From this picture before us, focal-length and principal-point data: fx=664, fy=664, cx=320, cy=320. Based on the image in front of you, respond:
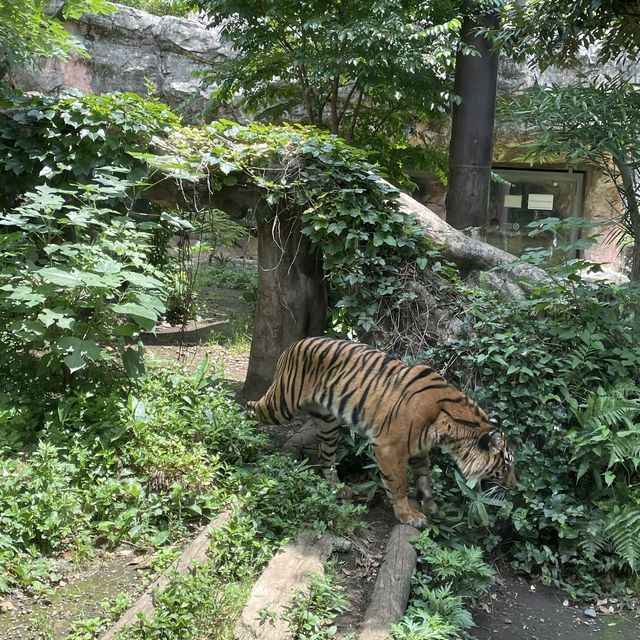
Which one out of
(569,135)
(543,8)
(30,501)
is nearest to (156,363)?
(30,501)

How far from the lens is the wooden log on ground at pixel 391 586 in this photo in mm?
3447

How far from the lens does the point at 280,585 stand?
3641 mm

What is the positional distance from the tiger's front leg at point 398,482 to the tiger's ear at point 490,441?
1.67 ft

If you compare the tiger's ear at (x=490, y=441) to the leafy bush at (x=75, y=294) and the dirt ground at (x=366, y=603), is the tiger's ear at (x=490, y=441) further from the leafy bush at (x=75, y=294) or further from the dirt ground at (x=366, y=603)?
the leafy bush at (x=75, y=294)

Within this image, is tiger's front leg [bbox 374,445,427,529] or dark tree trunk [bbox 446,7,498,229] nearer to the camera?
tiger's front leg [bbox 374,445,427,529]

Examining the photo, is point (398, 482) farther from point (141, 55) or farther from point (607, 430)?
point (141, 55)

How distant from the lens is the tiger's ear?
4391 mm

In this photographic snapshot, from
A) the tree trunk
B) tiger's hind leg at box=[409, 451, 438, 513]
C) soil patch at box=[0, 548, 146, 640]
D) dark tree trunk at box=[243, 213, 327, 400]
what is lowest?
soil patch at box=[0, 548, 146, 640]

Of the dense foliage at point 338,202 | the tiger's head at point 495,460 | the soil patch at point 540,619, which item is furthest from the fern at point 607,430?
the dense foliage at point 338,202

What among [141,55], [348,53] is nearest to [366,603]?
[348,53]

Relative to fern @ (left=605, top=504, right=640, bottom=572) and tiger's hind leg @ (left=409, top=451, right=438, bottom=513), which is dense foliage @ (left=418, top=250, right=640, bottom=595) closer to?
fern @ (left=605, top=504, right=640, bottom=572)

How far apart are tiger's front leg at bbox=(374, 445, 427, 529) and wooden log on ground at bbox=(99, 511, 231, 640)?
1084 millimetres

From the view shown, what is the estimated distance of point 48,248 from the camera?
181 inches

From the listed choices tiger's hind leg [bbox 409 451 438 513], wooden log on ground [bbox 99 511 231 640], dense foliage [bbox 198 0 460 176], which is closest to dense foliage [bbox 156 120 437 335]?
tiger's hind leg [bbox 409 451 438 513]
